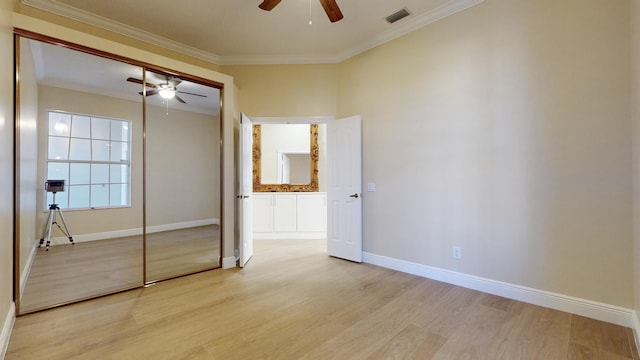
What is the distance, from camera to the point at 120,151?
319 centimetres

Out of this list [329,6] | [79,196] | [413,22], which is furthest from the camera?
[413,22]

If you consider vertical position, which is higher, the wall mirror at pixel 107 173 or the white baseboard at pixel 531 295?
the wall mirror at pixel 107 173

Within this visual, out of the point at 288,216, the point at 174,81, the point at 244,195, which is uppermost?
the point at 174,81

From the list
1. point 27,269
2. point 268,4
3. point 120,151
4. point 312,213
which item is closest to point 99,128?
point 120,151

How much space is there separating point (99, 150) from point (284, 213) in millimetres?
3156

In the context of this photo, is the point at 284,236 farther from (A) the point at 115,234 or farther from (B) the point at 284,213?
(A) the point at 115,234

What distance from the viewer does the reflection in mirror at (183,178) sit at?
3.53m

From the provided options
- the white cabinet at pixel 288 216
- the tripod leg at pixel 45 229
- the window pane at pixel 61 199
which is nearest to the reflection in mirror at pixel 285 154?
the white cabinet at pixel 288 216

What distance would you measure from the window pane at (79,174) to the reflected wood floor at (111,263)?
721 millimetres

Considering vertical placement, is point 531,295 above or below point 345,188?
below

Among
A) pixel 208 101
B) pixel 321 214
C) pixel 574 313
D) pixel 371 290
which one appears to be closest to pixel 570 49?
pixel 574 313

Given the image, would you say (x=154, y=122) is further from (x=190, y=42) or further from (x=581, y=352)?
(x=581, y=352)

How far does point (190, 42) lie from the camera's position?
3842 millimetres

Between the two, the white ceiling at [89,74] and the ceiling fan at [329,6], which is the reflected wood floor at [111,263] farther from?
the ceiling fan at [329,6]
